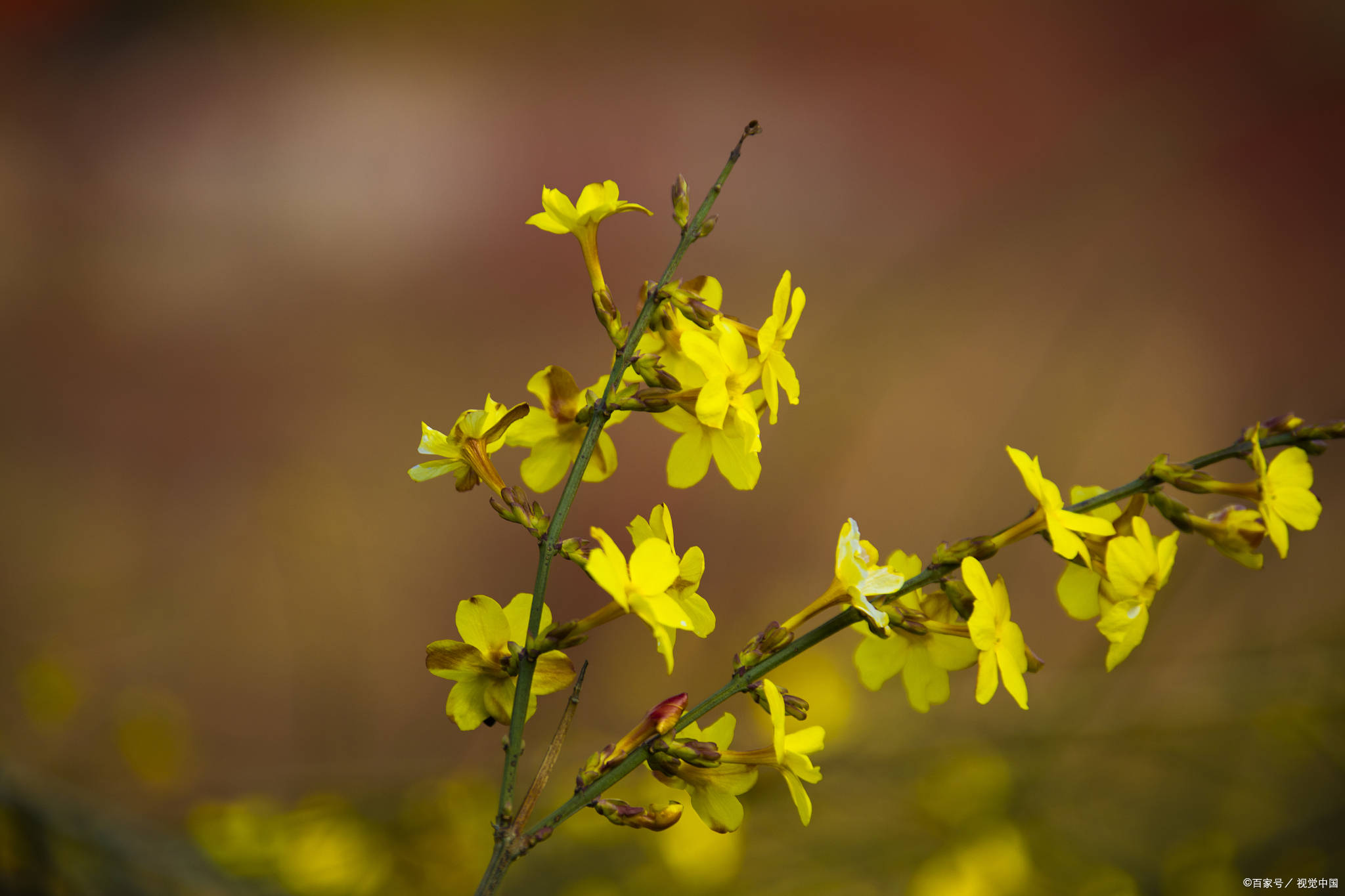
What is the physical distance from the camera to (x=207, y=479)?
37.6 inches

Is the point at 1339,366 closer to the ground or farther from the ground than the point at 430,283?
closer to the ground

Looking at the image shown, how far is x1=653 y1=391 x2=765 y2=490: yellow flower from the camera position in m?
0.23

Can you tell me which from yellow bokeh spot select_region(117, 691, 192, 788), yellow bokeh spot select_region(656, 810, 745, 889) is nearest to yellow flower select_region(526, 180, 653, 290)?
yellow bokeh spot select_region(656, 810, 745, 889)

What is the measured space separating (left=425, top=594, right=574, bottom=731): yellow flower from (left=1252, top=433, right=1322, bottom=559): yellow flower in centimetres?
19

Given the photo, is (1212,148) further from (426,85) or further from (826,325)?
(426,85)

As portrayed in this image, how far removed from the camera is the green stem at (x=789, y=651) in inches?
8.4

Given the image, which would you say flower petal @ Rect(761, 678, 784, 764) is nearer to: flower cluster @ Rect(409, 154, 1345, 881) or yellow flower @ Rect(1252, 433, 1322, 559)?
flower cluster @ Rect(409, 154, 1345, 881)

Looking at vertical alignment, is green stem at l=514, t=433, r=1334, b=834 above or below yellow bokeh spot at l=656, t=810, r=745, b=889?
above

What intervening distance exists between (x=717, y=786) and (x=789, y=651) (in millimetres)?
40

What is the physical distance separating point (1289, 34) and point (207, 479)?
1.36 m

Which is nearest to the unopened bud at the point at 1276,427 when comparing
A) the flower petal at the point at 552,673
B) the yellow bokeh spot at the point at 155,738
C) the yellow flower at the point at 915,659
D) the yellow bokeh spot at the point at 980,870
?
the yellow flower at the point at 915,659

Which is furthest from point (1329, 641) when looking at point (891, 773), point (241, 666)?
point (241, 666)

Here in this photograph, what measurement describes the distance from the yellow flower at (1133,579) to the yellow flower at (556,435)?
14 cm

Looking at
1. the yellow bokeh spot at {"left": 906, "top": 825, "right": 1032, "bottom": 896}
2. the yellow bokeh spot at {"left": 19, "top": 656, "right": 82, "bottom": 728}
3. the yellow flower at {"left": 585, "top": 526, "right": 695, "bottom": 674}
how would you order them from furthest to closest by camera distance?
the yellow bokeh spot at {"left": 19, "top": 656, "right": 82, "bottom": 728}
the yellow bokeh spot at {"left": 906, "top": 825, "right": 1032, "bottom": 896}
the yellow flower at {"left": 585, "top": 526, "right": 695, "bottom": 674}
